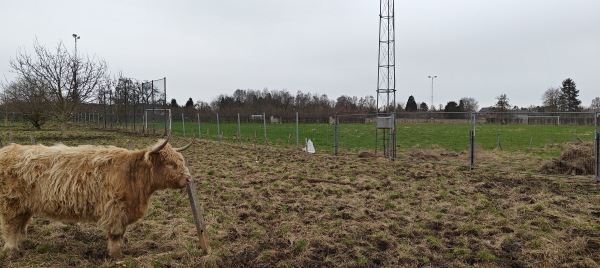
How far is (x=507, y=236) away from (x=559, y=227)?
1.17 metres

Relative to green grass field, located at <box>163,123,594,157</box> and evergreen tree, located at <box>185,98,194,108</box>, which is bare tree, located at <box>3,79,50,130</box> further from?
evergreen tree, located at <box>185,98,194,108</box>

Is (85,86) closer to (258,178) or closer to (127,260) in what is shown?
(258,178)

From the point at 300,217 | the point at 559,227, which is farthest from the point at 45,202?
the point at 559,227

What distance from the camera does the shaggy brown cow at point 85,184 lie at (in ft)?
15.9

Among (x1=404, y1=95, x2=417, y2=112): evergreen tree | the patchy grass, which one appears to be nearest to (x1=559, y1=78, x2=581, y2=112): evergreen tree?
(x1=404, y1=95, x2=417, y2=112): evergreen tree

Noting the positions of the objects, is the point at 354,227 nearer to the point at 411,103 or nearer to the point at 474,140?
the point at 474,140

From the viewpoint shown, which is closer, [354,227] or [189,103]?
[354,227]

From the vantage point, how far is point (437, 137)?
26531mm

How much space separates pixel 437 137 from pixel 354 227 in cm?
2212

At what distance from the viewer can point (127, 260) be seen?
478 cm

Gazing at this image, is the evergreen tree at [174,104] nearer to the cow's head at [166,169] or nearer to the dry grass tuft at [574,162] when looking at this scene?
the dry grass tuft at [574,162]

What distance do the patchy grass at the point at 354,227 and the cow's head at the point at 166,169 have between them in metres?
0.90

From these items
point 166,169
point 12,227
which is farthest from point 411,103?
point 12,227

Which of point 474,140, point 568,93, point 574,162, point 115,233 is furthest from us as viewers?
point 568,93
